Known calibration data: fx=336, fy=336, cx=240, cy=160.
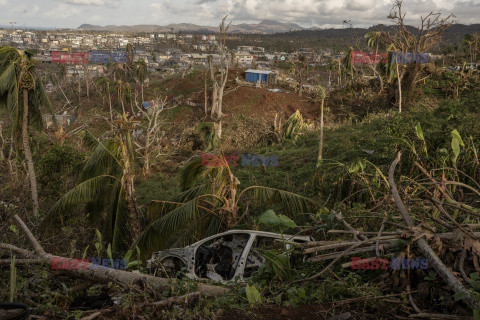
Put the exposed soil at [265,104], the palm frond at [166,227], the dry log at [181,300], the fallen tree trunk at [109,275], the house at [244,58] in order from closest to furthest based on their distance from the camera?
the dry log at [181,300] < the fallen tree trunk at [109,275] < the palm frond at [166,227] < the exposed soil at [265,104] < the house at [244,58]

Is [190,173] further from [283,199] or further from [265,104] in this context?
[265,104]

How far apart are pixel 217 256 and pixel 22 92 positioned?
1011 centimetres

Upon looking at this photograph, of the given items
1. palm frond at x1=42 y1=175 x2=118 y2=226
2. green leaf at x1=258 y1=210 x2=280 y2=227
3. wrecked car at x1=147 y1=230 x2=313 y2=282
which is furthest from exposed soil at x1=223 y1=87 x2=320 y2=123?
green leaf at x1=258 y1=210 x2=280 y2=227

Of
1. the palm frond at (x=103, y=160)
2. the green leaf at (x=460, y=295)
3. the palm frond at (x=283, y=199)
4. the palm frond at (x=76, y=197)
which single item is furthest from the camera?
the palm frond at (x=103, y=160)

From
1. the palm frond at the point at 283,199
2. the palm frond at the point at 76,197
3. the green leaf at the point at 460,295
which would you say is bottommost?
the palm frond at the point at 76,197

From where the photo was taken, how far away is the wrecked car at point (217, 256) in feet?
16.1

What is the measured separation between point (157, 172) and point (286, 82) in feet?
67.9

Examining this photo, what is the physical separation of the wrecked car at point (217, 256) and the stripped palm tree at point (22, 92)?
7.07 metres

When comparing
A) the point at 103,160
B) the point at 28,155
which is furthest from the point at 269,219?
the point at 28,155

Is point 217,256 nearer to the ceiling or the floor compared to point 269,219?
nearer to the floor

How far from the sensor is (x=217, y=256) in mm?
5188

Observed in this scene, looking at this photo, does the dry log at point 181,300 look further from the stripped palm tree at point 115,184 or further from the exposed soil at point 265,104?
the exposed soil at point 265,104

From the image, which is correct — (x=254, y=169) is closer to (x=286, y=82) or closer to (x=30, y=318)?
(x=30, y=318)

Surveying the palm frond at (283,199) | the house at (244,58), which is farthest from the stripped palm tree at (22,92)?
the house at (244,58)
